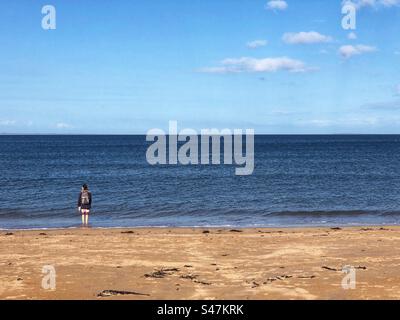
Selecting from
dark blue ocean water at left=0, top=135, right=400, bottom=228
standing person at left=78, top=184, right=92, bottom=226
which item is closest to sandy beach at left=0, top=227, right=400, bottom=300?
standing person at left=78, top=184, right=92, bottom=226

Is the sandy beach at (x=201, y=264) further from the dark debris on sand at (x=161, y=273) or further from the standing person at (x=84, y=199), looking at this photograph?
the standing person at (x=84, y=199)

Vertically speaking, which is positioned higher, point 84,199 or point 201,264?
point 84,199

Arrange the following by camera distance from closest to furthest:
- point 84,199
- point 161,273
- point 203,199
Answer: point 161,273 < point 84,199 < point 203,199

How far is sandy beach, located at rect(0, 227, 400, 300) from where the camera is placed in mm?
10586

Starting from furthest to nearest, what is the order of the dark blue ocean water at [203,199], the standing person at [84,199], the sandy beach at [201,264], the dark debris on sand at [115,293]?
the dark blue ocean water at [203,199], the standing person at [84,199], the sandy beach at [201,264], the dark debris on sand at [115,293]

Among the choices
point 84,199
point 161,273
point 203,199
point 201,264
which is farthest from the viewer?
point 203,199

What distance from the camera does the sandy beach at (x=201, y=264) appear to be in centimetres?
1059

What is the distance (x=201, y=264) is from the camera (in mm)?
13406

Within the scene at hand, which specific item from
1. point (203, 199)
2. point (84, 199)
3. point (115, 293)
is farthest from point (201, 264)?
point (203, 199)

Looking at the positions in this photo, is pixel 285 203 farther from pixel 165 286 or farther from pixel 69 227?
pixel 165 286

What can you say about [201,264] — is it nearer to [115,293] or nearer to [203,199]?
[115,293]

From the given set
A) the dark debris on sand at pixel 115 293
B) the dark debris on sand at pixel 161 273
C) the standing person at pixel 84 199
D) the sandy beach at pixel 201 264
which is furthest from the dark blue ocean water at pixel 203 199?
the dark debris on sand at pixel 115 293

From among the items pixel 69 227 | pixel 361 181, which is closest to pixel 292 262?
pixel 69 227

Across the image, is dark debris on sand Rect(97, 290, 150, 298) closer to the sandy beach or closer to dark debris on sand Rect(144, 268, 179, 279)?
the sandy beach
